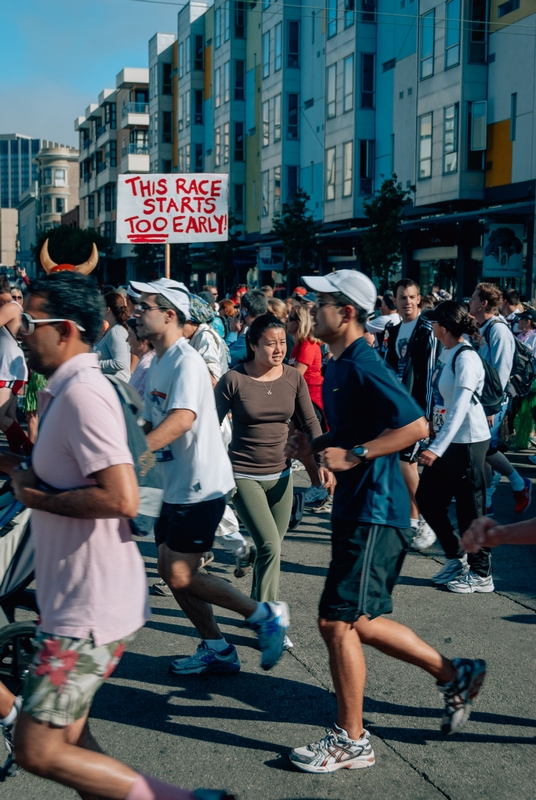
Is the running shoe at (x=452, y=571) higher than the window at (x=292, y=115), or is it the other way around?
the window at (x=292, y=115)

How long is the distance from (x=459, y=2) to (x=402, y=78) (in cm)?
477

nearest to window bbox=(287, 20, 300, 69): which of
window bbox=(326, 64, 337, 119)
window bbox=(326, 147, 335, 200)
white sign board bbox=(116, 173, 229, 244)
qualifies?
window bbox=(326, 64, 337, 119)

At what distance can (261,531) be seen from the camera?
5160 mm

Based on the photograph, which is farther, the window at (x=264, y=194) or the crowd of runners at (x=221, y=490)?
the window at (x=264, y=194)

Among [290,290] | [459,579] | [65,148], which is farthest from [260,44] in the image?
[65,148]

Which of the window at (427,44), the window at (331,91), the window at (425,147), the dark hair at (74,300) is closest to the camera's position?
the dark hair at (74,300)

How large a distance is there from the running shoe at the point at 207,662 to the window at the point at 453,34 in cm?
2594

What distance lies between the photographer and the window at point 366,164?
113 feet

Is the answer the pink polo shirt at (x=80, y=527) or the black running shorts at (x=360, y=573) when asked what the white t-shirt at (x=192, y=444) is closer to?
the black running shorts at (x=360, y=573)

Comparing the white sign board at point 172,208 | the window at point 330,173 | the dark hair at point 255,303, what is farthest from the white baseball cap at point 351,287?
the window at point 330,173

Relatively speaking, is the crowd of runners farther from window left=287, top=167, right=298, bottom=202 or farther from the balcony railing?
the balcony railing

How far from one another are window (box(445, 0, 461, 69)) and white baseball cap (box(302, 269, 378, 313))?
84.1 ft

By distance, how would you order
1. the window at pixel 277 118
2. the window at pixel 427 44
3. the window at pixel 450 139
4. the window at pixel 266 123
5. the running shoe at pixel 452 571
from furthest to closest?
the window at pixel 266 123 → the window at pixel 277 118 → the window at pixel 427 44 → the window at pixel 450 139 → the running shoe at pixel 452 571

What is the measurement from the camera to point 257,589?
516 centimetres
